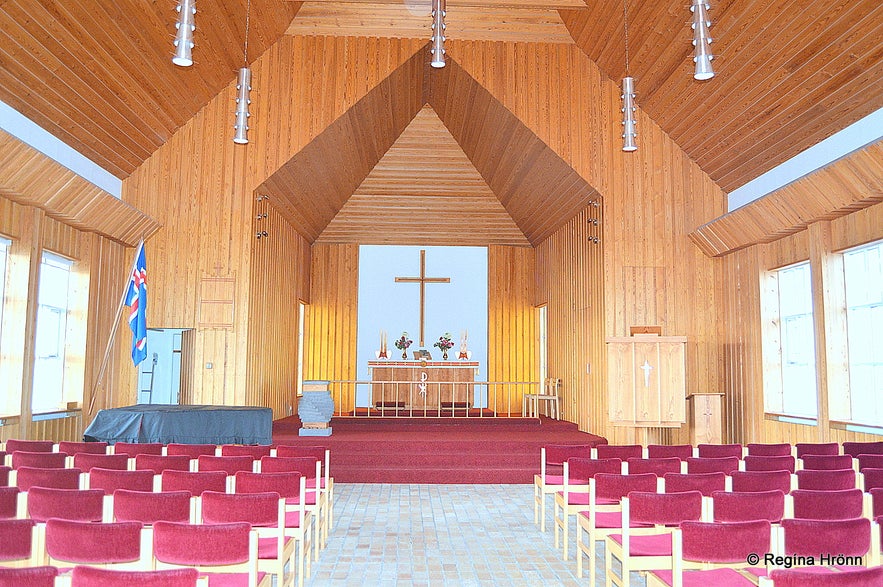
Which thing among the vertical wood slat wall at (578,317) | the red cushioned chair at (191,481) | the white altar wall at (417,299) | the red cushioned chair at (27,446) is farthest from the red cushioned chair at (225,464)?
the white altar wall at (417,299)

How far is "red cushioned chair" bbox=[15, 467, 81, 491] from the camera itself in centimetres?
441

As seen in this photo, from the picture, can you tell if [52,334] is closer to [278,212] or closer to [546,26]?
[278,212]

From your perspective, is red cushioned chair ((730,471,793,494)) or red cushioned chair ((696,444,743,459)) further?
red cushioned chair ((696,444,743,459))

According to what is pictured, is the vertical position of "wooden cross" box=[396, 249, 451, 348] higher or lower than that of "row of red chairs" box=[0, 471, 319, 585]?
higher

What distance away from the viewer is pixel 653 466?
5.30 m

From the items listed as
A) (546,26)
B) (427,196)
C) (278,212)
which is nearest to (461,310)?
(427,196)

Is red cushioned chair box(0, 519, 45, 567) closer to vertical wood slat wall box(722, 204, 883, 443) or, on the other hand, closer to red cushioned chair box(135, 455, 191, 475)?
red cushioned chair box(135, 455, 191, 475)

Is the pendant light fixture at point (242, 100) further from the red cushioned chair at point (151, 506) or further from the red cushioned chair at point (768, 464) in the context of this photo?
the red cushioned chair at point (768, 464)

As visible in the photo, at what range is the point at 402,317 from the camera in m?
16.2

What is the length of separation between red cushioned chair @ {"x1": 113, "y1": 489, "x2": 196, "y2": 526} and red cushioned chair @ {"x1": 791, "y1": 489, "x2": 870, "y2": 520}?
10.7ft

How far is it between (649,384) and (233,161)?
707cm

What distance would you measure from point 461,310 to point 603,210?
19.3 ft

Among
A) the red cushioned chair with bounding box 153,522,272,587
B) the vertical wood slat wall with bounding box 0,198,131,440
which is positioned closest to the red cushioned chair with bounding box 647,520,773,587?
the red cushioned chair with bounding box 153,522,272,587

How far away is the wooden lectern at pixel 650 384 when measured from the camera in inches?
371
